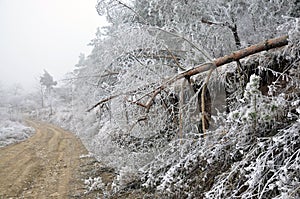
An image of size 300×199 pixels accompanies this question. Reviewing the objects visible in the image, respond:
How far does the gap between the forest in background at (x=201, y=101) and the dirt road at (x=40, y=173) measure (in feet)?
3.77

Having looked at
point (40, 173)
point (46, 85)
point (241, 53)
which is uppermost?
point (46, 85)

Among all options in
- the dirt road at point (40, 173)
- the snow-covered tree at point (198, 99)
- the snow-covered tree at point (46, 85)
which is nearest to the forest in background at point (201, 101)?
the snow-covered tree at point (198, 99)

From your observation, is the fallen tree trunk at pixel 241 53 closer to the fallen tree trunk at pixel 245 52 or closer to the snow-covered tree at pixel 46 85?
the fallen tree trunk at pixel 245 52

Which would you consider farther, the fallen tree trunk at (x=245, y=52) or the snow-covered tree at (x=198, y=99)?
the fallen tree trunk at (x=245, y=52)

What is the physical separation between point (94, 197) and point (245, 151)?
11.5 ft

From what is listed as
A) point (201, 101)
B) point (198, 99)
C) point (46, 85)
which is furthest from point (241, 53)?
point (46, 85)

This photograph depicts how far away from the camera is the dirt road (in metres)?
7.04

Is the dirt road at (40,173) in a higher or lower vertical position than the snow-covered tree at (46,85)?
lower

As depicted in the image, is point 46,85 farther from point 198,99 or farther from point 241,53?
point 241,53

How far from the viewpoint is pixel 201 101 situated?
5.00 metres

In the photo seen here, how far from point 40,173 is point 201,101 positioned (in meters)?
6.23

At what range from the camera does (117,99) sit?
6465mm

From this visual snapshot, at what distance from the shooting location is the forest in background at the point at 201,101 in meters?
3.33

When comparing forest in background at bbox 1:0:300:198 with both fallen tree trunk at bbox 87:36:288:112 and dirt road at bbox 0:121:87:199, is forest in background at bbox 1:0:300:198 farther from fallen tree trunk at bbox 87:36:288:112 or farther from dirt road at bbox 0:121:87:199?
dirt road at bbox 0:121:87:199
